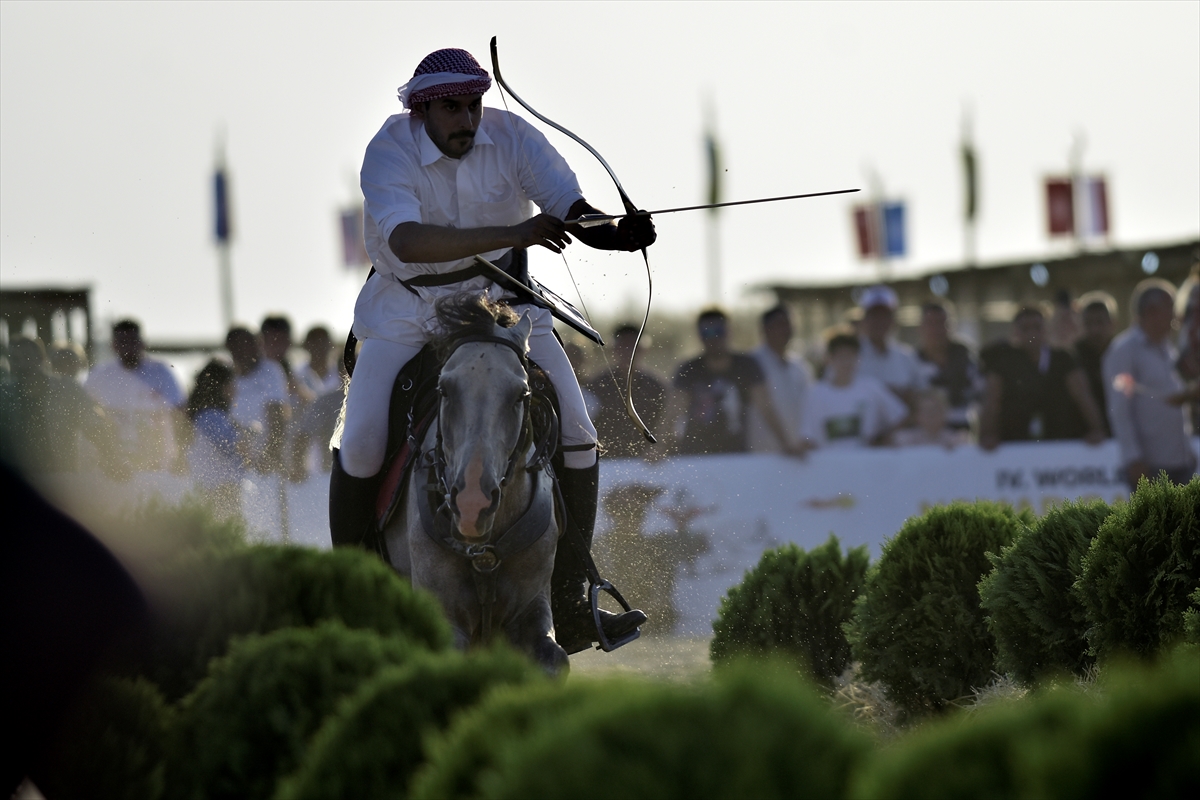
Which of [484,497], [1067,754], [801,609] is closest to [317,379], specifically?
[801,609]

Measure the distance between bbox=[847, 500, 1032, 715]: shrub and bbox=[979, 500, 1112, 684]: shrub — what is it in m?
0.52

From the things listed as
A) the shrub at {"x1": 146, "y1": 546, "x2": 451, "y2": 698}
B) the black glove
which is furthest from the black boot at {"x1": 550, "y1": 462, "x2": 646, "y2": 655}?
the shrub at {"x1": 146, "y1": 546, "x2": 451, "y2": 698}

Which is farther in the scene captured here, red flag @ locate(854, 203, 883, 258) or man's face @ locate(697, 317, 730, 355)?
red flag @ locate(854, 203, 883, 258)

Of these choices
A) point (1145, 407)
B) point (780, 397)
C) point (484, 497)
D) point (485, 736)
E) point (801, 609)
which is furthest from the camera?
point (1145, 407)

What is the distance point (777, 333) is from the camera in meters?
11.9

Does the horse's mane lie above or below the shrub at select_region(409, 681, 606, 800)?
above

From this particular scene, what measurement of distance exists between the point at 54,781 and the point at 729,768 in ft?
5.25

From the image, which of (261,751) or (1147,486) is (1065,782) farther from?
(1147,486)

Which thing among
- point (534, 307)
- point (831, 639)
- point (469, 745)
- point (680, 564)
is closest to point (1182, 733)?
point (469, 745)

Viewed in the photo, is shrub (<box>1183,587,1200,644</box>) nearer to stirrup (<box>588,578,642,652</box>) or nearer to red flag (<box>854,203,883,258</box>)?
stirrup (<box>588,578,642,652</box>)

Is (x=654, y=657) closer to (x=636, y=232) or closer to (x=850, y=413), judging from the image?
(x=850, y=413)

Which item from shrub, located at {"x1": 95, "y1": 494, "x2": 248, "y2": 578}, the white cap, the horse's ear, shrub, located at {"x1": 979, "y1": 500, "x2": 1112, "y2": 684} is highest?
the white cap

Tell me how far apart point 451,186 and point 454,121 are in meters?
0.31

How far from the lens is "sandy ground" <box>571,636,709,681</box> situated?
900 centimetres
